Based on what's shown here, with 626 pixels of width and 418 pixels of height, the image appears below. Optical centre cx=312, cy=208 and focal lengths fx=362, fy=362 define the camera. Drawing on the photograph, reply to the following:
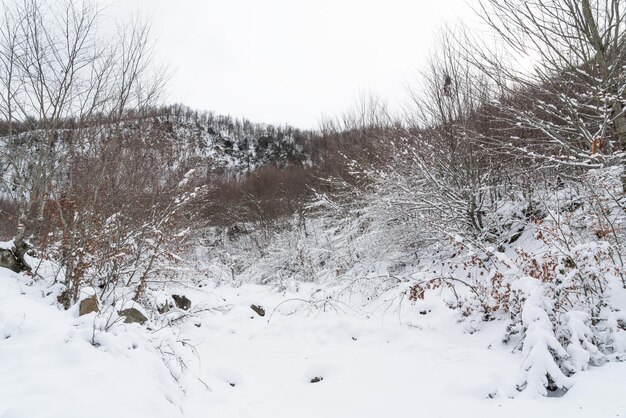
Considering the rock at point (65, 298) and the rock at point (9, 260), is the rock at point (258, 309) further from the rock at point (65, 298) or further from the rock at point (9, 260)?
the rock at point (9, 260)

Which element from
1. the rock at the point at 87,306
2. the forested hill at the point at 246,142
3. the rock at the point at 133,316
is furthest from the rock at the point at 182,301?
the forested hill at the point at 246,142

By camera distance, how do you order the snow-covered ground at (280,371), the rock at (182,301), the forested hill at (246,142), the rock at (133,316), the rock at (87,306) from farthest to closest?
1. the forested hill at (246,142)
2. the rock at (182,301)
3. the rock at (133,316)
4. the rock at (87,306)
5. the snow-covered ground at (280,371)

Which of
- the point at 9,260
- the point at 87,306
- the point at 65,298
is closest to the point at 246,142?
the point at 9,260

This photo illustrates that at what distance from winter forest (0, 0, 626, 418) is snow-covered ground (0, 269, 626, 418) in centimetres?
2

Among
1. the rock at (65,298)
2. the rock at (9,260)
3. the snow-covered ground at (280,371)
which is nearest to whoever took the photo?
the snow-covered ground at (280,371)

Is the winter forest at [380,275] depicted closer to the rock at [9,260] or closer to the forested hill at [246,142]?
the rock at [9,260]

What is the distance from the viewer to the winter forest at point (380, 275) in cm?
270

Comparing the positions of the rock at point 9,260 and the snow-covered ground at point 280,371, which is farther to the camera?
the rock at point 9,260

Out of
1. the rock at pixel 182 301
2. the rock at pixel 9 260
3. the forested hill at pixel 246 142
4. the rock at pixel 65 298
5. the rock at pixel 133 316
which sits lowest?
the rock at pixel 182 301

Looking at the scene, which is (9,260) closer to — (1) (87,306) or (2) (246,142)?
(1) (87,306)

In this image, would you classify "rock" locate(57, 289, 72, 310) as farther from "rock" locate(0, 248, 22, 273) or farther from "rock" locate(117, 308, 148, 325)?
"rock" locate(0, 248, 22, 273)

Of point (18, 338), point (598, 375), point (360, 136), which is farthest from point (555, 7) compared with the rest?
point (360, 136)

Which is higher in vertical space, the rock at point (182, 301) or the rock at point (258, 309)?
the rock at point (182, 301)

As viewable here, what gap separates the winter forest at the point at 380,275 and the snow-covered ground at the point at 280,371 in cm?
2
